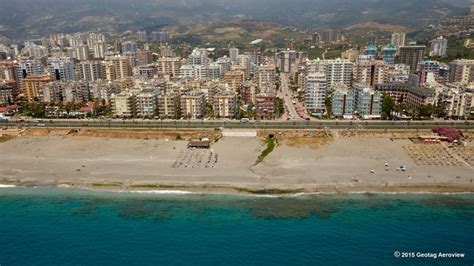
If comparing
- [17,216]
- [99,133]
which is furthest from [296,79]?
[17,216]

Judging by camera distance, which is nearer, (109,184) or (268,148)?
(109,184)

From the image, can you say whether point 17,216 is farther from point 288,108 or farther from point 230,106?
point 288,108

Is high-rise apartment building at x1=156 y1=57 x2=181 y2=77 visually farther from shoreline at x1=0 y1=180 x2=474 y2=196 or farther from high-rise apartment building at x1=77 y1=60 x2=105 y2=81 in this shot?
shoreline at x1=0 y1=180 x2=474 y2=196

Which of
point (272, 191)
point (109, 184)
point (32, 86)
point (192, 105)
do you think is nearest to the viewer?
point (272, 191)

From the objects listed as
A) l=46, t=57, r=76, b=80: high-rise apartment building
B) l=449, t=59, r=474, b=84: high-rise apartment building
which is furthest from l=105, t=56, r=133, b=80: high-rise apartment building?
l=449, t=59, r=474, b=84: high-rise apartment building

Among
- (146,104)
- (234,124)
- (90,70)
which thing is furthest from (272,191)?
(90,70)

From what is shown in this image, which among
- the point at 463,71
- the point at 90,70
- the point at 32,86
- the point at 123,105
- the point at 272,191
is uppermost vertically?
the point at 463,71

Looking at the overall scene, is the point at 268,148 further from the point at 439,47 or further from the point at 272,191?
the point at 439,47
